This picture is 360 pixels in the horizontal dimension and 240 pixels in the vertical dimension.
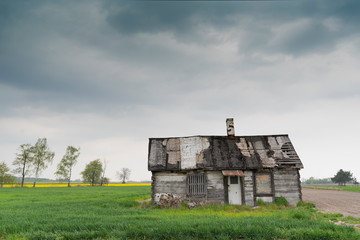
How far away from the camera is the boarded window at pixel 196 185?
1642 cm

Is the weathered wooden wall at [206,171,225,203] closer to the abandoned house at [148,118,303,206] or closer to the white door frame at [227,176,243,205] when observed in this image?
the abandoned house at [148,118,303,206]

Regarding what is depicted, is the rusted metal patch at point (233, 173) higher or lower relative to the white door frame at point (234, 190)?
higher

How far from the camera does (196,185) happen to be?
16.6 meters

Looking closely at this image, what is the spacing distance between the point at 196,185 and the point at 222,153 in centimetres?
330

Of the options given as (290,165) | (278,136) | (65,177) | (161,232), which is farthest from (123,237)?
(65,177)

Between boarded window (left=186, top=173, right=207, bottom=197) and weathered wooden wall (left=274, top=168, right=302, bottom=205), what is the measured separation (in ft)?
17.7

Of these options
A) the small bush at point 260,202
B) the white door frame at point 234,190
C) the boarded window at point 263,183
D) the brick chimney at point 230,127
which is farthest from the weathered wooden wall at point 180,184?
the brick chimney at point 230,127

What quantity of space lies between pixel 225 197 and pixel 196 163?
3.21 meters

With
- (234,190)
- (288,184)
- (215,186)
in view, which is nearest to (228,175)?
(215,186)

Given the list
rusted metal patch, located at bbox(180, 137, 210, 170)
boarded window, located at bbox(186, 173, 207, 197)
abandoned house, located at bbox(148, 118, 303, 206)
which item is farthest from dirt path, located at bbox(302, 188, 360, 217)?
rusted metal patch, located at bbox(180, 137, 210, 170)

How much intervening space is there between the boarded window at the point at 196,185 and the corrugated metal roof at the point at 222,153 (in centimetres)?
75

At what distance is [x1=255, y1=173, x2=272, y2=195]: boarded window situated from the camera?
16.7 meters

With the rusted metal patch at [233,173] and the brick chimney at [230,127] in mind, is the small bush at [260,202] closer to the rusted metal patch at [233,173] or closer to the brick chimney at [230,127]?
the rusted metal patch at [233,173]

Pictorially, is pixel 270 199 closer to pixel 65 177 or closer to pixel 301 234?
pixel 301 234
